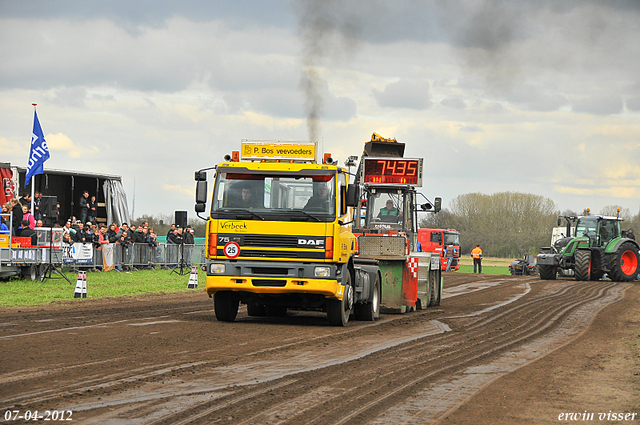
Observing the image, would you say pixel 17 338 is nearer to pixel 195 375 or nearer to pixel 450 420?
pixel 195 375

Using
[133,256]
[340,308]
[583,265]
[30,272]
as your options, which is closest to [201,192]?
[340,308]

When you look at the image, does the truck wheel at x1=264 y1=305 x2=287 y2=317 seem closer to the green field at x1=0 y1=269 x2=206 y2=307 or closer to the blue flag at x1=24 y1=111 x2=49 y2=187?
the green field at x1=0 y1=269 x2=206 y2=307

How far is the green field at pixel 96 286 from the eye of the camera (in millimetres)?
17761

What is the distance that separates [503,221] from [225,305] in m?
75.7

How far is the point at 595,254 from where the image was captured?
33.6 metres

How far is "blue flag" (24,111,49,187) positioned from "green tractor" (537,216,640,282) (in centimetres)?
2224

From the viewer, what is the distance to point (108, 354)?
9.42 m

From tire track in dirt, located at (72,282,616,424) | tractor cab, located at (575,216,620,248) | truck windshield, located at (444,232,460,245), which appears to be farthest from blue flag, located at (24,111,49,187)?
truck windshield, located at (444,232,460,245)

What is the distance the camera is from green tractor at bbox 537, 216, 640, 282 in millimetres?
33000

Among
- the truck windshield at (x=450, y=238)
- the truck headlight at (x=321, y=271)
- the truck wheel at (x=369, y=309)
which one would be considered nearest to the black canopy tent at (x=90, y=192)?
the truck wheel at (x=369, y=309)

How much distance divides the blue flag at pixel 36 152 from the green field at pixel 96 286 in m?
3.29

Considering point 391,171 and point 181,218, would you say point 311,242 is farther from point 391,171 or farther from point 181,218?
point 181,218

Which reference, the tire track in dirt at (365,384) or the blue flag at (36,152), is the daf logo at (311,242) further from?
the blue flag at (36,152)

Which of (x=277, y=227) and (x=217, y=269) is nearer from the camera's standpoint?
(x=277, y=227)
